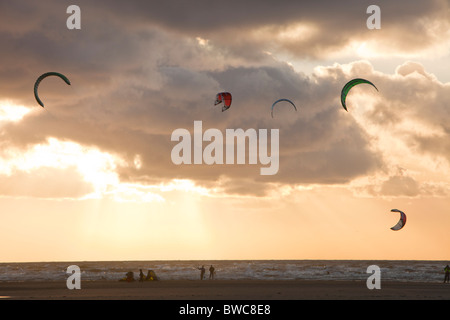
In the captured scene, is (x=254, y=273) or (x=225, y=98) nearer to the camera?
(x=225, y=98)

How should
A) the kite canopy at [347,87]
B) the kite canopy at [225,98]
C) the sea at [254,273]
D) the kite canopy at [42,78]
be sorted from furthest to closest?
the sea at [254,273], the kite canopy at [225,98], the kite canopy at [347,87], the kite canopy at [42,78]

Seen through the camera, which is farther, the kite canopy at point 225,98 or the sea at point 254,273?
the sea at point 254,273

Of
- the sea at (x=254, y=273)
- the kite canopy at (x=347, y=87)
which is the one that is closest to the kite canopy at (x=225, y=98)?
the kite canopy at (x=347, y=87)

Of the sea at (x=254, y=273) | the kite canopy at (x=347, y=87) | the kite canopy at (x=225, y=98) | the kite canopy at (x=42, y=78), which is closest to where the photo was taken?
the kite canopy at (x=42, y=78)

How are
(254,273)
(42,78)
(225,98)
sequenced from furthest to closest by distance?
(254,273), (225,98), (42,78)

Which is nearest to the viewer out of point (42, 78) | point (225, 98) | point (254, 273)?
point (42, 78)

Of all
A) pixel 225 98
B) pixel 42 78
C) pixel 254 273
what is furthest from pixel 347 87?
pixel 254 273

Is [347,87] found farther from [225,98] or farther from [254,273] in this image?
[254,273]

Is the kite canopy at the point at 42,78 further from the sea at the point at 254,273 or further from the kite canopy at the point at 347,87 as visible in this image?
the sea at the point at 254,273
